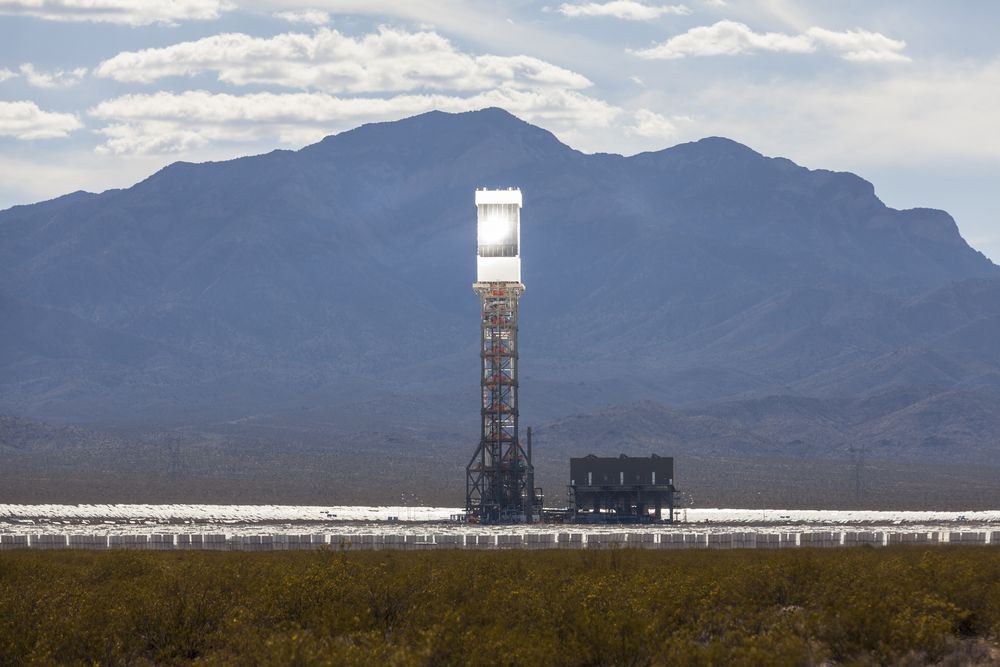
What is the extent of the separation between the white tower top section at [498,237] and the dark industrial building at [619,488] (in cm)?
1754

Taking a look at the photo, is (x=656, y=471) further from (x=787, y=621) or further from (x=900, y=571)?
(x=787, y=621)

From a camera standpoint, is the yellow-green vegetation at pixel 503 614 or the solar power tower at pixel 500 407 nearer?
the yellow-green vegetation at pixel 503 614

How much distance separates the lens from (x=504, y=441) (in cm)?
12838

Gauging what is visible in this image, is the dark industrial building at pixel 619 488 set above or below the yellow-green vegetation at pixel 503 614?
above

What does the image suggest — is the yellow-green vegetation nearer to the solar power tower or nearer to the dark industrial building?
the dark industrial building

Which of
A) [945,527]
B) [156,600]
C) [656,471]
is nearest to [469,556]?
[156,600]

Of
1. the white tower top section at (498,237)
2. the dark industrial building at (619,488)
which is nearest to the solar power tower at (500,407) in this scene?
the white tower top section at (498,237)

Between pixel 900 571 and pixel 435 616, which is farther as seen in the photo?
pixel 900 571

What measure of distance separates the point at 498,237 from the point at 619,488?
24.3 metres

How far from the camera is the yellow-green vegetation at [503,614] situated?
45656 millimetres

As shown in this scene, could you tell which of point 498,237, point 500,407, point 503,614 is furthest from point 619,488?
point 503,614

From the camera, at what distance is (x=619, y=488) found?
12431 cm

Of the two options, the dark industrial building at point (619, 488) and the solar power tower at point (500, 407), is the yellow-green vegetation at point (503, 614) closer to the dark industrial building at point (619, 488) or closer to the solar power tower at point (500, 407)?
the dark industrial building at point (619, 488)

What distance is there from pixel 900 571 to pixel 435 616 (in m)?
21.0
